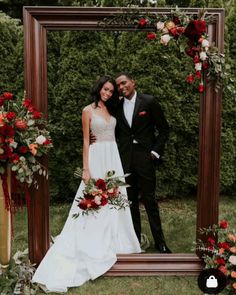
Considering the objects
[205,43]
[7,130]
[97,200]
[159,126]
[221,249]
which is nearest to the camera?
[7,130]

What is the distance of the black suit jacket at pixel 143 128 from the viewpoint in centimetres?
357

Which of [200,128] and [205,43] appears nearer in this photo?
[205,43]

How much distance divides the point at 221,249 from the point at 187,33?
1.71 meters

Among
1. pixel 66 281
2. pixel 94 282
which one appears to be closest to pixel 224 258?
pixel 94 282

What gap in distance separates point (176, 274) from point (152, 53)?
1.94m

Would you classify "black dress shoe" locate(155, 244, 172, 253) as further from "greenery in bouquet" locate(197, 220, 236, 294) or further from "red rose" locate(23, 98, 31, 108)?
"red rose" locate(23, 98, 31, 108)

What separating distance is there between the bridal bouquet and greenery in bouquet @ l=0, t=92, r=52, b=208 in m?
0.45

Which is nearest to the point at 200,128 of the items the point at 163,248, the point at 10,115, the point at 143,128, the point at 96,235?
the point at 143,128

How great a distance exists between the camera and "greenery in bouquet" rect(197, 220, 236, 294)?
3275 millimetres

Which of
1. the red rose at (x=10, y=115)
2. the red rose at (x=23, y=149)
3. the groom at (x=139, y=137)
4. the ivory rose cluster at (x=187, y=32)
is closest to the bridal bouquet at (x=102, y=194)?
the groom at (x=139, y=137)

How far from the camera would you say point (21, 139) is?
3.17 m

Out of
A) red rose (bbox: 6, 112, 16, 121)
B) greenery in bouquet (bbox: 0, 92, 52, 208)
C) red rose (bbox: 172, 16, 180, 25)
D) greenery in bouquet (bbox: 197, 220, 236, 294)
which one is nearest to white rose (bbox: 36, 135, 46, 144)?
greenery in bouquet (bbox: 0, 92, 52, 208)

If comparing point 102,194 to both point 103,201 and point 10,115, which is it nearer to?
point 103,201

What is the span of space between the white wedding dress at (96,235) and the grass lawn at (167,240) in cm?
10
